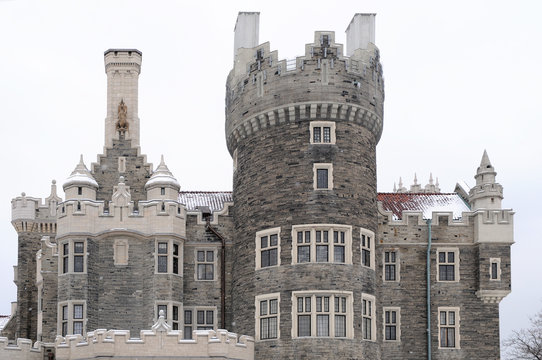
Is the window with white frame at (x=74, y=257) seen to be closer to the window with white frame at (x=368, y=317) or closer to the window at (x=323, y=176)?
the window at (x=323, y=176)

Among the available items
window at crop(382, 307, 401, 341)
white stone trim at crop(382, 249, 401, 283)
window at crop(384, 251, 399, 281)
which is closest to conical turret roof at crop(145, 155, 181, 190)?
white stone trim at crop(382, 249, 401, 283)

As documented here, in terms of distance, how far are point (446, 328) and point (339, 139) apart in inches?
450

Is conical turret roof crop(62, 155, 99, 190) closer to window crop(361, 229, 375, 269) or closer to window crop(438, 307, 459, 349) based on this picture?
window crop(361, 229, 375, 269)

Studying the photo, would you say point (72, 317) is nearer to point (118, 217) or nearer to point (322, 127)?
point (118, 217)

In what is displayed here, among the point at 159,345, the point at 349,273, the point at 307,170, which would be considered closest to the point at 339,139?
the point at 307,170

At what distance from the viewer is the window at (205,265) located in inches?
2050

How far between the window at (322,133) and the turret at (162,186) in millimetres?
7999

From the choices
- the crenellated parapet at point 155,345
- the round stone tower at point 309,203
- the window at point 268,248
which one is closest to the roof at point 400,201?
the round stone tower at point 309,203

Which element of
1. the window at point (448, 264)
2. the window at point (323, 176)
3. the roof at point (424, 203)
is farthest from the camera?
the roof at point (424, 203)

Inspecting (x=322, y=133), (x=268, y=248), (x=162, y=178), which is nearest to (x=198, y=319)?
(x=268, y=248)

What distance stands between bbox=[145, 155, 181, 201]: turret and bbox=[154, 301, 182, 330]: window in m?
5.38

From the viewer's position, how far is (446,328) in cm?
5178

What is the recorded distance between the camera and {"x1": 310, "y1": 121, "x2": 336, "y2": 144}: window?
48.4 metres

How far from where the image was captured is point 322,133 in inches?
1907
